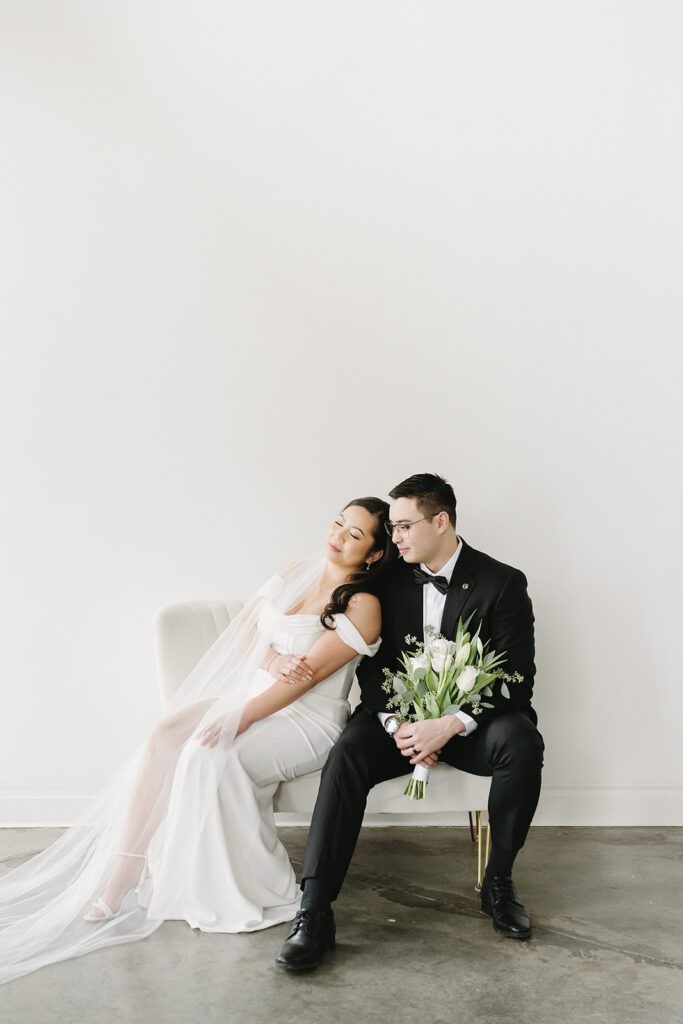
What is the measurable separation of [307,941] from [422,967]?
350 millimetres

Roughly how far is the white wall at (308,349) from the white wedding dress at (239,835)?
1.07 metres

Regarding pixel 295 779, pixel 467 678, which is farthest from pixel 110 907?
pixel 467 678

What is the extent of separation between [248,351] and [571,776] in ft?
8.08

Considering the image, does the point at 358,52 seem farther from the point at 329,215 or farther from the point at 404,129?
the point at 329,215

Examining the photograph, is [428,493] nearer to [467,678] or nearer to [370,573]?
[370,573]

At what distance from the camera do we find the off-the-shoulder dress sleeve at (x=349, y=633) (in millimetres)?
3344

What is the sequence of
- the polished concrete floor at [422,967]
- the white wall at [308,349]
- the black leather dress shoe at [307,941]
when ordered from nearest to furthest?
1. the polished concrete floor at [422,967]
2. the black leather dress shoe at [307,941]
3. the white wall at [308,349]

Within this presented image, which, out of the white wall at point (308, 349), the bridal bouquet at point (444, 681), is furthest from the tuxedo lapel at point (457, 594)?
the white wall at point (308, 349)

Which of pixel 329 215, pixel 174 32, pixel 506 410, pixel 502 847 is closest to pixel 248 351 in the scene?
pixel 329 215

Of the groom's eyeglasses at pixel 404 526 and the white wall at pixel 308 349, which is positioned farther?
the white wall at pixel 308 349

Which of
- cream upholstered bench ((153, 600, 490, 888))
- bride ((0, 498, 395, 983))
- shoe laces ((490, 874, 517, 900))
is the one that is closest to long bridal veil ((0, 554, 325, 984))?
bride ((0, 498, 395, 983))

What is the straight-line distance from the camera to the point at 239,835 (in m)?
3.07

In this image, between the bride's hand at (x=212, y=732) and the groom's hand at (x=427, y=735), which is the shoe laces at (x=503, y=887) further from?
the bride's hand at (x=212, y=732)

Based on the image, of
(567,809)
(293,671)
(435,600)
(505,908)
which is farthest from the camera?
(567,809)
